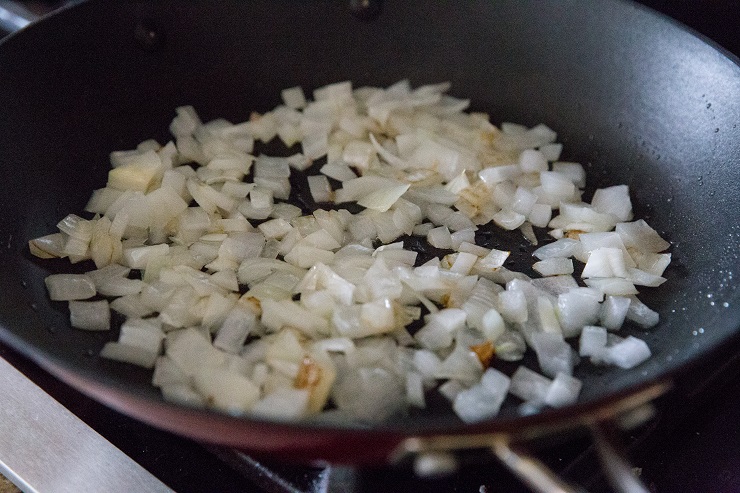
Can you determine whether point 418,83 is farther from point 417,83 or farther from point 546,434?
point 546,434

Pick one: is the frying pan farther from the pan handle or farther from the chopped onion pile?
the pan handle

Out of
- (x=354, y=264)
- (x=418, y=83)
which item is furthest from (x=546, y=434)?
(x=418, y=83)

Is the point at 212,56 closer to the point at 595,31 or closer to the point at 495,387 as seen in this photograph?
the point at 595,31

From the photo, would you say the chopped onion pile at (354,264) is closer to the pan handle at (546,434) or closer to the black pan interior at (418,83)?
the black pan interior at (418,83)

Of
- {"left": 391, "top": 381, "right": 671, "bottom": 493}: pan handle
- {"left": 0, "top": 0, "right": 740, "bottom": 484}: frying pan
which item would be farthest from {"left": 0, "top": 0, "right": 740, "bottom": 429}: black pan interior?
{"left": 391, "top": 381, "right": 671, "bottom": 493}: pan handle

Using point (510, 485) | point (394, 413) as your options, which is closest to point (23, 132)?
point (394, 413)

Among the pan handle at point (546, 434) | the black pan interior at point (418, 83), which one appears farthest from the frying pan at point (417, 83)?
the pan handle at point (546, 434)
